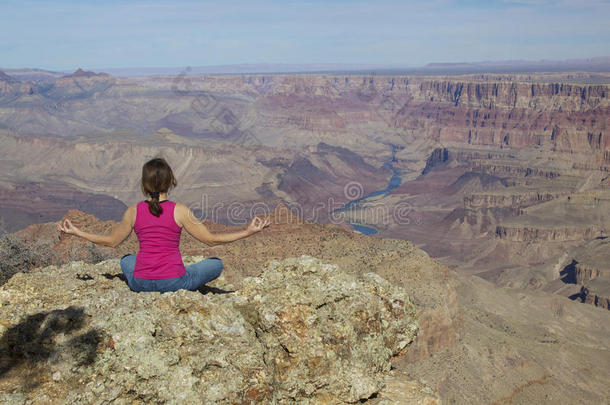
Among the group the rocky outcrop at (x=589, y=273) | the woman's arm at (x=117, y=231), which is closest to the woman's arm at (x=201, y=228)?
the woman's arm at (x=117, y=231)

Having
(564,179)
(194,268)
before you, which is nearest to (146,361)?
(194,268)

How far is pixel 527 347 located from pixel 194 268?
1381 inches

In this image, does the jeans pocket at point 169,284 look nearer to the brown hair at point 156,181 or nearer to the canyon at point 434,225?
the brown hair at point 156,181

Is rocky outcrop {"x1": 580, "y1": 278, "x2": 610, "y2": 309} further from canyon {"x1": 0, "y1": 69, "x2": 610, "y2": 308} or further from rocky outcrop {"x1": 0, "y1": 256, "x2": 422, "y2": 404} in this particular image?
rocky outcrop {"x1": 0, "y1": 256, "x2": 422, "y2": 404}

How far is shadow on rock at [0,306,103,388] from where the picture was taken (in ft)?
19.6

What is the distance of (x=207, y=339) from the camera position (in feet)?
21.9

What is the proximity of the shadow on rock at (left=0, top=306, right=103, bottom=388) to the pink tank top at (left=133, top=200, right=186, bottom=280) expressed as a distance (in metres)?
1.17

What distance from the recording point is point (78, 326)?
639 centimetres

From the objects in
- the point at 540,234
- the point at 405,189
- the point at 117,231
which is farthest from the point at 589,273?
the point at 405,189

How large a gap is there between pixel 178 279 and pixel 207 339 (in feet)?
3.76

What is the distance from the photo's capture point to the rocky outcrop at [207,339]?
19.6 ft

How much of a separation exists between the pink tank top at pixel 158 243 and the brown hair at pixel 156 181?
125 mm

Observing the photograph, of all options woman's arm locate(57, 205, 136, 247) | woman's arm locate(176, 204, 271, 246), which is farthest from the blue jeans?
woman's arm locate(176, 204, 271, 246)

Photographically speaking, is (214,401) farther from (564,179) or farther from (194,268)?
(564,179)
